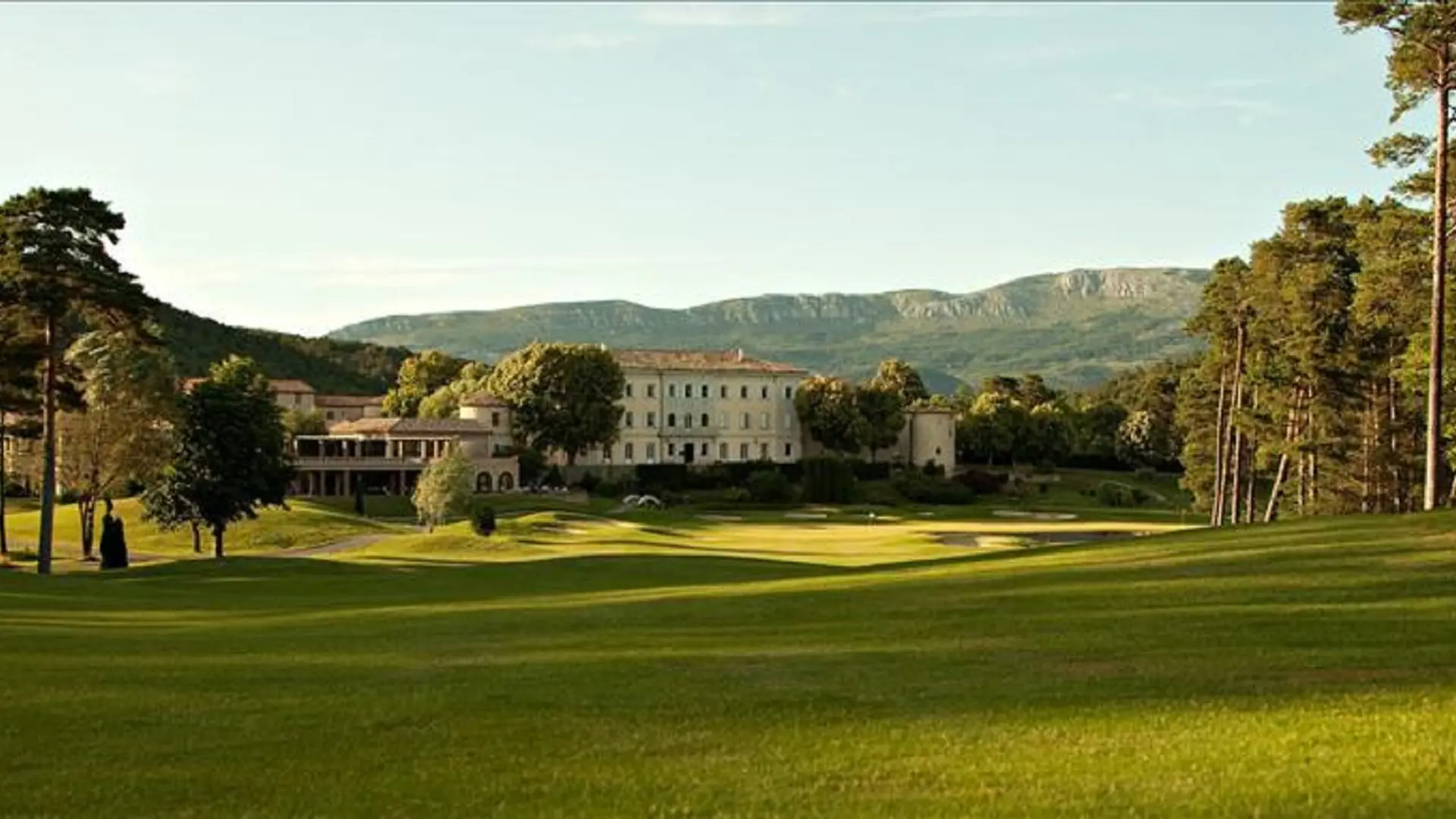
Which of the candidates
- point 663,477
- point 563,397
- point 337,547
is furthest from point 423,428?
point 337,547

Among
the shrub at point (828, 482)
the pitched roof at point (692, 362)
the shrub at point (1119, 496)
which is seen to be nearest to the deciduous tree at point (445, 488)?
the shrub at point (828, 482)

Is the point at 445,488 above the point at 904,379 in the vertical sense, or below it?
below

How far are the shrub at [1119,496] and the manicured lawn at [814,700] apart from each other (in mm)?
88019

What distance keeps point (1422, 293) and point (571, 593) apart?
2671cm

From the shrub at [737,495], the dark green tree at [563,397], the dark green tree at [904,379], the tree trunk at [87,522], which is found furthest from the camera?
the dark green tree at [904,379]

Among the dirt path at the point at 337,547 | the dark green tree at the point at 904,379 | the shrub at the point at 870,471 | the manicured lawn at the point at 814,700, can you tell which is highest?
the dark green tree at the point at 904,379

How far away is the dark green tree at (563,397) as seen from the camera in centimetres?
11631

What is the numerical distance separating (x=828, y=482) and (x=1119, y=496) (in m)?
23.6

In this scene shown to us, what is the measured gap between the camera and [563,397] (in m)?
116

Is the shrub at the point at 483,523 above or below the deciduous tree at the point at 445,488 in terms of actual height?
below

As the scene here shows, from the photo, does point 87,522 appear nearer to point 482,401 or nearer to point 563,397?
point 482,401

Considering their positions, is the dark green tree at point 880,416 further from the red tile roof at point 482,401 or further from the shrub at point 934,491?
the red tile roof at point 482,401

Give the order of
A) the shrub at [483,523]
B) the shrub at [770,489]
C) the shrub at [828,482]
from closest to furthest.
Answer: the shrub at [483,523], the shrub at [770,489], the shrub at [828,482]

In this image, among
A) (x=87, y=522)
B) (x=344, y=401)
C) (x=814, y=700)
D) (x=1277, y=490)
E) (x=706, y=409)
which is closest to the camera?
(x=814, y=700)
